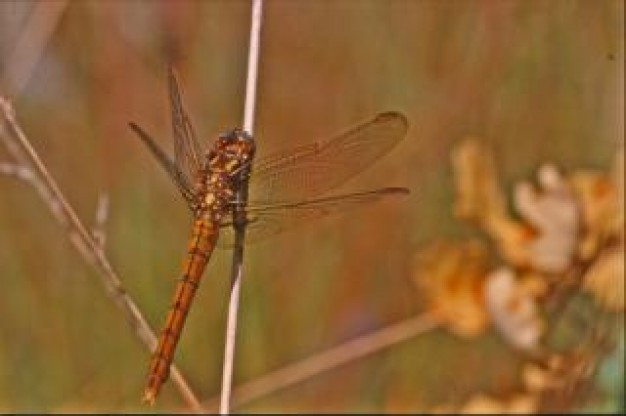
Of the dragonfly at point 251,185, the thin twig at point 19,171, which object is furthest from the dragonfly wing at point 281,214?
the thin twig at point 19,171

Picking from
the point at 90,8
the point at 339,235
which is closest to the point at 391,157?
the point at 339,235

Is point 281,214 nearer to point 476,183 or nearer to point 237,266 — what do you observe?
point 237,266

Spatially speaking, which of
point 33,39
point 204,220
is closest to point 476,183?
point 204,220

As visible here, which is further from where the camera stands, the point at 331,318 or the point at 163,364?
the point at 331,318

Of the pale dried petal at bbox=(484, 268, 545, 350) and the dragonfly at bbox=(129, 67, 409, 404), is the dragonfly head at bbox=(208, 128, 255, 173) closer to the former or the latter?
the dragonfly at bbox=(129, 67, 409, 404)

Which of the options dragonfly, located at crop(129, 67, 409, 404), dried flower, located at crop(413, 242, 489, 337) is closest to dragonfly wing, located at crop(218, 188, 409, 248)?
dragonfly, located at crop(129, 67, 409, 404)

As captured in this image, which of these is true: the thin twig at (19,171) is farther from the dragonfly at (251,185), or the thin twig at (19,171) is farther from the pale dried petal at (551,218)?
the pale dried petal at (551,218)

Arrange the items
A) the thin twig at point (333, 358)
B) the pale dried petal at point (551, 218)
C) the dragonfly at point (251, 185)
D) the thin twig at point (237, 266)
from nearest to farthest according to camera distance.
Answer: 1. the thin twig at point (237, 266)
2. the dragonfly at point (251, 185)
3. the pale dried petal at point (551, 218)
4. the thin twig at point (333, 358)

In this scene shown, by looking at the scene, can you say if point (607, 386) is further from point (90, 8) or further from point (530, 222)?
point (90, 8)

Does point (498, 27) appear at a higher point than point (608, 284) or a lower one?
higher
